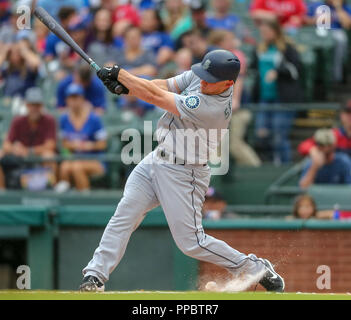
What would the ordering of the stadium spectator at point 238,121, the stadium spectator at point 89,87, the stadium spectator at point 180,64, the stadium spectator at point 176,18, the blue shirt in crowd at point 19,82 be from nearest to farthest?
the stadium spectator at point 238,121
the stadium spectator at point 180,64
the stadium spectator at point 89,87
the blue shirt in crowd at point 19,82
the stadium spectator at point 176,18

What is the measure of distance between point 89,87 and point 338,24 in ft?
11.0

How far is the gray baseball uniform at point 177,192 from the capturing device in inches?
229

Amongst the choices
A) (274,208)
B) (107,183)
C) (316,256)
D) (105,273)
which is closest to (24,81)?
(107,183)

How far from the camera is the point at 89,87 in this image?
9.81 metres

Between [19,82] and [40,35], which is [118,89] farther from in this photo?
[40,35]

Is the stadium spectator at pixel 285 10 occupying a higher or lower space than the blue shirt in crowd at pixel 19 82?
higher

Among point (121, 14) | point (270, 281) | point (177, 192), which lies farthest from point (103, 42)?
point (270, 281)

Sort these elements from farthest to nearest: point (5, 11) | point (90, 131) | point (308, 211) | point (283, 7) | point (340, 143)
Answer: point (5, 11) → point (283, 7) → point (90, 131) → point (340, 143) → point (308, 211)

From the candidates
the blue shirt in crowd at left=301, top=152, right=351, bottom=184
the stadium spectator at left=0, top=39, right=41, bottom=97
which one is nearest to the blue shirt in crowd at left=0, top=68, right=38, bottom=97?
the stadium spectator at left=0, top=39, right=41, bottom=97

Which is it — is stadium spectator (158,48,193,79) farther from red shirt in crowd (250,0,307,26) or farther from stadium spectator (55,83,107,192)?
red shirt in crowd (250,0,307,26)

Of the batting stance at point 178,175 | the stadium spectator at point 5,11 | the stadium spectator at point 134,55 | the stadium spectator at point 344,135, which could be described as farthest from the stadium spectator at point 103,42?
the batting stance at point 178,175

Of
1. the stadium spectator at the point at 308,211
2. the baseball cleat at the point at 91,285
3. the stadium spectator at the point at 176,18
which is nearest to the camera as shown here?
the baseball cleat at the point at 91,285

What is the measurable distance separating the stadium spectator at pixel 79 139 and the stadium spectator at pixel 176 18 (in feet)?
5.39

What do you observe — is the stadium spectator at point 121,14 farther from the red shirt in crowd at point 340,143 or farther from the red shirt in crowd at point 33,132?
the red shirt in crowd at point 340,143
